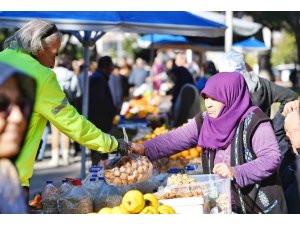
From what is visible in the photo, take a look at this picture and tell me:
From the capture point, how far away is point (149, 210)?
4.27 metres

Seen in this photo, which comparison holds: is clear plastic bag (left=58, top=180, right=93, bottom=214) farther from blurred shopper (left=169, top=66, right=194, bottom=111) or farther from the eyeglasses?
blurred shopper (left=169, top=66, right=194, bottom=111)

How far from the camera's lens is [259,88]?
6617mm

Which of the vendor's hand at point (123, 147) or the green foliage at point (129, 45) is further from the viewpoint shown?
the green foliage at point (129, 45)

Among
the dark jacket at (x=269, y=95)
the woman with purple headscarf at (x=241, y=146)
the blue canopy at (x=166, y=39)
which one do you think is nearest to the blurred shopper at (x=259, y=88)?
the dark jacket at (x=269, y=95)

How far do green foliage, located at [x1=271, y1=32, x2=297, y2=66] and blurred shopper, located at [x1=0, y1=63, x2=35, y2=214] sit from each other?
2141 inches

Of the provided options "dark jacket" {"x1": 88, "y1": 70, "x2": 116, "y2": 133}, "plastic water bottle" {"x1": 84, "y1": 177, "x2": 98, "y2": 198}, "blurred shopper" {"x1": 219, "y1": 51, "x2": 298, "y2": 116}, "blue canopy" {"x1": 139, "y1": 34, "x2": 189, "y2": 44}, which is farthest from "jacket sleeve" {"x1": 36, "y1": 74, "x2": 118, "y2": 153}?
"blue canopy" {"x1": 139, "y1": 34, "x2": 189, "y2": 44}

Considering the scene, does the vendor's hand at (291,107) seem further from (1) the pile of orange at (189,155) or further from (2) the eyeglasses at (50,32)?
(1) the pile of orange at (189,155)

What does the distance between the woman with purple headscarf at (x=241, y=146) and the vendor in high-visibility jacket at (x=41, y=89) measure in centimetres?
89

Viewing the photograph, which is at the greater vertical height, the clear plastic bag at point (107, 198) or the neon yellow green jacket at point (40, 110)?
the neon yellow green jacket at point (40, 110)

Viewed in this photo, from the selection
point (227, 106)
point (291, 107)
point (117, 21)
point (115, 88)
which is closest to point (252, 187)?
point (227, 106)

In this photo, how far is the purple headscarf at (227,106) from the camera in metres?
4.66

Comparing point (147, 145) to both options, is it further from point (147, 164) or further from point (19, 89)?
point (19, 89)
